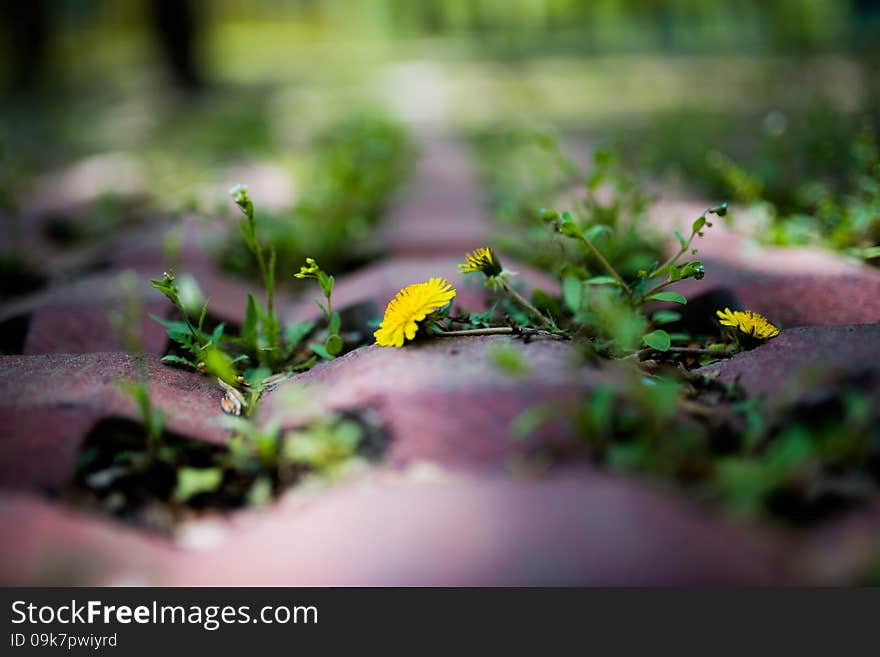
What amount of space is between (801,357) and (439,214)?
1865 millimetres

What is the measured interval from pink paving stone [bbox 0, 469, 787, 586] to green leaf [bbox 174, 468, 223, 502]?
3.5 inches

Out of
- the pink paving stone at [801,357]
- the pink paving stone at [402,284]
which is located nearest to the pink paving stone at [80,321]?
the pink paving stone at [402,284]

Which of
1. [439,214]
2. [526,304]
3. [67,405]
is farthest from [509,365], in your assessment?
[439,214]

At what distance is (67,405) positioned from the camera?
1158mm

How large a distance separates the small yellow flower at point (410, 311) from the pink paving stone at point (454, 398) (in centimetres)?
4

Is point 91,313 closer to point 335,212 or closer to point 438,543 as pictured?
point 335,212

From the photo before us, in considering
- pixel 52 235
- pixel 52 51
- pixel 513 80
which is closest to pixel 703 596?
pixel 52 235

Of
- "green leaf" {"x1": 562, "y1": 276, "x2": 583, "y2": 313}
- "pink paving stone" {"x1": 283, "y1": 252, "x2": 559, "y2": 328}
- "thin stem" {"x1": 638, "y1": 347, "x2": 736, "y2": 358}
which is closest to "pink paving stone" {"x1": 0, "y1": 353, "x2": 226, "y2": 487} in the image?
"pink paving stone" {"x1": 283, "y1": 252, "x2": 559, "y2": 328}

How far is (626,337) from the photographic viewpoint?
1.04 meters

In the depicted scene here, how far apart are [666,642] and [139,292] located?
5.04 feet

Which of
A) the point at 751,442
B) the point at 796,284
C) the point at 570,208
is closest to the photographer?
the point at 751,442

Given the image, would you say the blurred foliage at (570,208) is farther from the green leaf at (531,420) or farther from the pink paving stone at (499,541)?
the pink paving stone at (499,541)

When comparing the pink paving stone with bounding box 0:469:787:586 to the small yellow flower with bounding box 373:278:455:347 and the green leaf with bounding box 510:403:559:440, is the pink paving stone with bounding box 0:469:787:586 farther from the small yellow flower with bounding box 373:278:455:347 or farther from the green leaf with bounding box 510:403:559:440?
the small yellow flower with bounding box 373:278:455:347

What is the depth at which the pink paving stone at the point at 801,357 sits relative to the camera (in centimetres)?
113
